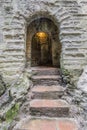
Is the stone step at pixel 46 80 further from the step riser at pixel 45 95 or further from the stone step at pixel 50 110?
the stone step at pixel 50 110

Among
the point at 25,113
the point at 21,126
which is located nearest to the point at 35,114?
the point at 25,113

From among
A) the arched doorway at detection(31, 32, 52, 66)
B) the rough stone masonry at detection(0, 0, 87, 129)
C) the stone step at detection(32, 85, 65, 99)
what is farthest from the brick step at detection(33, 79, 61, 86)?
the arched doorway at detection(31, 32, 52, 66)

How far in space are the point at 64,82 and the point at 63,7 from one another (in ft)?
6.81

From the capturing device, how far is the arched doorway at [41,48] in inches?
370

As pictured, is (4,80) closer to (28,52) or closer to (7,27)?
(7,27)

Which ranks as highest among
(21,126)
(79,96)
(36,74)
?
(36,74)

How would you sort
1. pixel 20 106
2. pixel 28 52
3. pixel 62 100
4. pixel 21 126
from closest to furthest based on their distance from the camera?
pixel 21 126 → pixel 20 106 → pixel 62 100 → pixel 28 52

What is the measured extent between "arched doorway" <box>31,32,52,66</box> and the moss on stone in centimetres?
617

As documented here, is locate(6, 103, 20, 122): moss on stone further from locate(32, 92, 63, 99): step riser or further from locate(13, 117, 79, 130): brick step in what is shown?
locate(32, 92, 63, 99): step riser

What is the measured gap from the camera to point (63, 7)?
454cm

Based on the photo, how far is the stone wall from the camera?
14.2 feet

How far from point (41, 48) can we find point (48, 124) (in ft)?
23.5

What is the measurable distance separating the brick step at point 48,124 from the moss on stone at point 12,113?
26cm

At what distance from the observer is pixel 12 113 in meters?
Answer: 3.09
